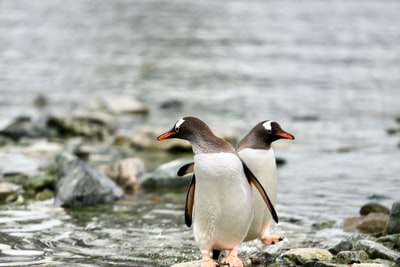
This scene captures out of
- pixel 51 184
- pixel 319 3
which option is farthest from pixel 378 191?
pixel 319 3

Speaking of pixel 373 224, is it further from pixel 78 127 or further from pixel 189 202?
pixel 78 127

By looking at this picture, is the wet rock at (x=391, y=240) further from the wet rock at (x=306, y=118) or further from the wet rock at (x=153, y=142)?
the wet rock at (x=306, y=118)

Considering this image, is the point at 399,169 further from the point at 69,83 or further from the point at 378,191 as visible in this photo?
the point at 69,83

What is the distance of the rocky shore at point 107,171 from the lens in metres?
6.67

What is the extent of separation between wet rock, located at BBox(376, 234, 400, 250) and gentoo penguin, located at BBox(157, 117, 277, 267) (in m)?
1.28

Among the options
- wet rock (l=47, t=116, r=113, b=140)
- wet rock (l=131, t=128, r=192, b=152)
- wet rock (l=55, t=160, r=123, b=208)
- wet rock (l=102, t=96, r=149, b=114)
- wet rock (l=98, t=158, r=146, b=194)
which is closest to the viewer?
wet rock (l=55, t=160, r=123, b=208)

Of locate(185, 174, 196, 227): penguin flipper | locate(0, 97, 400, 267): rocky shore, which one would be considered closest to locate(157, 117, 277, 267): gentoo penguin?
locate(185, 174, 196, 227): penguin flipper

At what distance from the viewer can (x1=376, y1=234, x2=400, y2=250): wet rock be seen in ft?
23.0

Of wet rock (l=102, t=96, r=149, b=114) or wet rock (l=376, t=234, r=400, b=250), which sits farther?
wet rock (l=102, t=96, r=149, b=114)

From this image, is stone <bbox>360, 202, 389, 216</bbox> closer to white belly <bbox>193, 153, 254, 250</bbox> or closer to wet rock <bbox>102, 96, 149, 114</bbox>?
white belly <bbox>193, 153, 254, 250</bbox>

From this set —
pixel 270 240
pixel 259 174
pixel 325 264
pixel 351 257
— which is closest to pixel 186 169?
pixel 259 174

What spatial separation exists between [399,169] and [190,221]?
5.47 meters

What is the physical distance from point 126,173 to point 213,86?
10.4 meters

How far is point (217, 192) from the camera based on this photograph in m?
6.17
